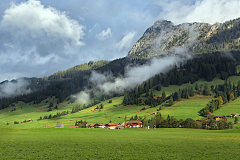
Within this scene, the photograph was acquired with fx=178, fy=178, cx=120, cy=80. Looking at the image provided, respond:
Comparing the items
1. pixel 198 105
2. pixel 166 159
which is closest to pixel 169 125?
pixel 198 105

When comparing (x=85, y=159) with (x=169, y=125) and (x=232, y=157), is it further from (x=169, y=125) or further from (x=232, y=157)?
(x=169, y=125)

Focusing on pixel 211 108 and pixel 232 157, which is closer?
pixel 232 157

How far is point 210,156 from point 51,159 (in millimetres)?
26347

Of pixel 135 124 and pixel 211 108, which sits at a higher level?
pixel 211 108

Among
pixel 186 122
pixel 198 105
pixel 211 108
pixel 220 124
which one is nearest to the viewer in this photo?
pixel 220 124

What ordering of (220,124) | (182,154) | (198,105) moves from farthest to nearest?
(198,105)
(220,124)
(182,154)

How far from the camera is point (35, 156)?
98.0 ft

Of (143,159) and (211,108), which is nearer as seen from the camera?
(143,159)

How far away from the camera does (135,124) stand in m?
150

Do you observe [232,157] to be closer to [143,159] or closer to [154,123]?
[143,159]

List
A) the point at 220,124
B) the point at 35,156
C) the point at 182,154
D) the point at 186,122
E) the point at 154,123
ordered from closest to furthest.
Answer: the point at 35,156 < the point at 182,154 < the point at 220,124 < the point at 186,122 < the point at 154,123

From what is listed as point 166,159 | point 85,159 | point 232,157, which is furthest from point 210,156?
point 85,159

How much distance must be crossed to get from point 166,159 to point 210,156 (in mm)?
8270

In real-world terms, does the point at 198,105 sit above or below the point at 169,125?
above
